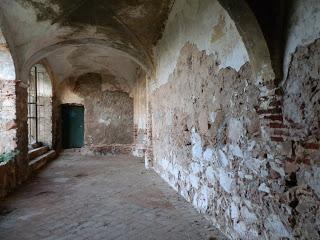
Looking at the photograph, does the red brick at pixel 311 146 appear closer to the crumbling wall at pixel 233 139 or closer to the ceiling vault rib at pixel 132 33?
the crumbling wall at pixel 233 139

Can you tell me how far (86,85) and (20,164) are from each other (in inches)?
274

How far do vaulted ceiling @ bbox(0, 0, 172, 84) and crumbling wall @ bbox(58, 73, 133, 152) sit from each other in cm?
518

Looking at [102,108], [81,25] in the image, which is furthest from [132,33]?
[102,108]

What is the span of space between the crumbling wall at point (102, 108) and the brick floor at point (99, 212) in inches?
240

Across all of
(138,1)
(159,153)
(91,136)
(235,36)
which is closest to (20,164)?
(159,153)

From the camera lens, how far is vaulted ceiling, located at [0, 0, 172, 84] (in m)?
5.58

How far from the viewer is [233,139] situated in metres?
3.04

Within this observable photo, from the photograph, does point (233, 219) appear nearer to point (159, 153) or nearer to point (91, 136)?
point (159, 153)

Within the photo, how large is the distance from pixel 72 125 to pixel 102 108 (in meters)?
1.54

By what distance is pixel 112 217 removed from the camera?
387 centimetres

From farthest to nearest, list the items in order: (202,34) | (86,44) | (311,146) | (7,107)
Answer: (86,44), (7,107), (202,34), (311,146)

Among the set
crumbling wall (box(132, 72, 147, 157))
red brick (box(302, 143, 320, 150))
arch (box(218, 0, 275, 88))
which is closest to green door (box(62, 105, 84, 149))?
crumbling wall (box(132, 72, 147, 157))

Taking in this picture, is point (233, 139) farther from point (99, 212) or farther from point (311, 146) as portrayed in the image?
point (99, 212)

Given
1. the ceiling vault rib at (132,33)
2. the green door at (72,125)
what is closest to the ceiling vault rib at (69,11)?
the ceiling vault rib at (132,33)
